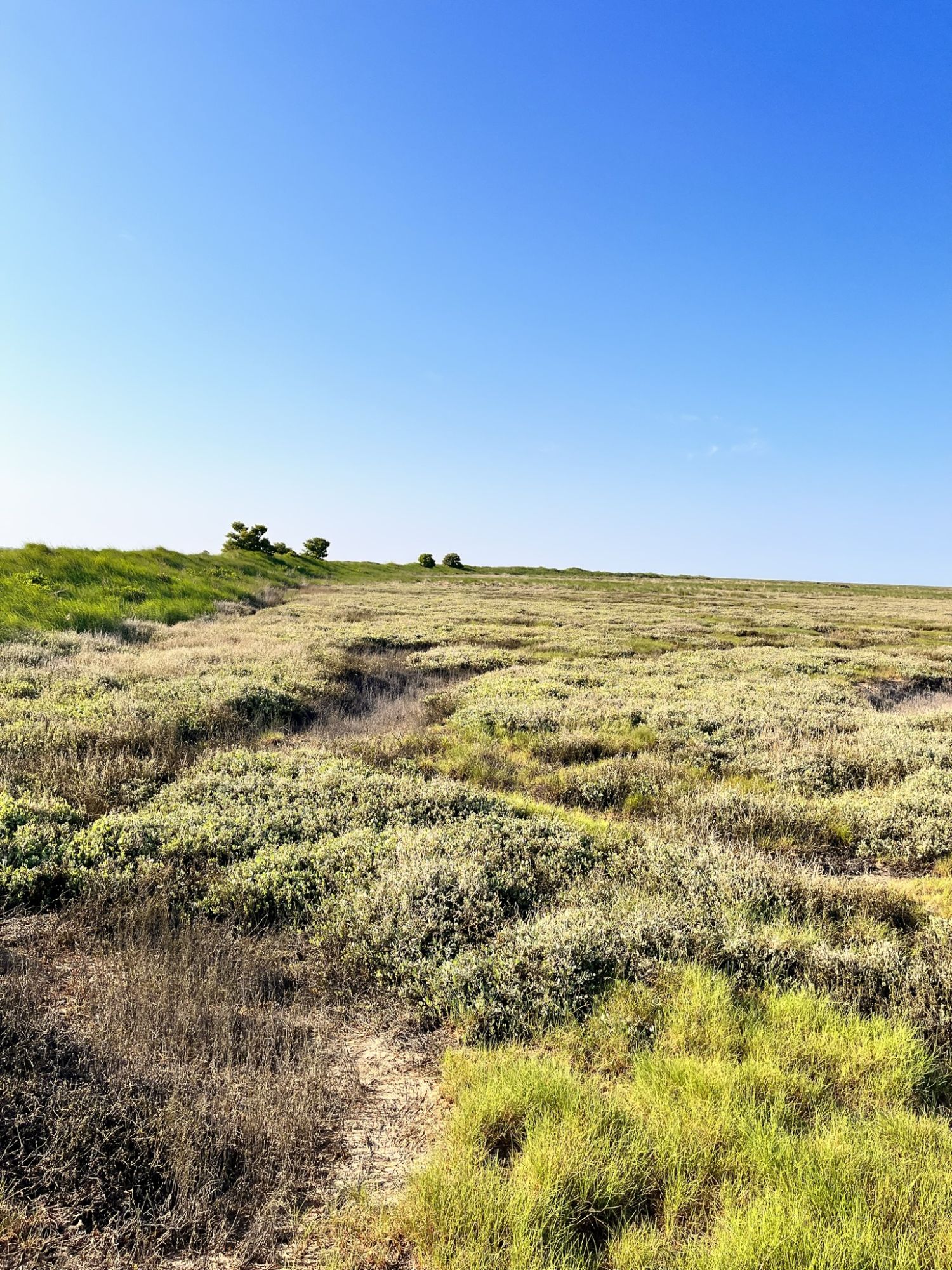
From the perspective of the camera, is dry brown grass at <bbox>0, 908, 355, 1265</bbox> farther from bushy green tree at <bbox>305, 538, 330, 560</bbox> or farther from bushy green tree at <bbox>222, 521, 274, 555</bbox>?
bushy green tree at <bbox>305, 538, 330, 560</bbox>

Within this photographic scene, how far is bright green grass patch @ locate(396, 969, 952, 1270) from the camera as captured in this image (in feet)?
7.82

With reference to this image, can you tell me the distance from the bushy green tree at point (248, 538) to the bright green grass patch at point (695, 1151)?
65384 millimetres

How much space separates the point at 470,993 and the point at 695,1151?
1666 millimetres

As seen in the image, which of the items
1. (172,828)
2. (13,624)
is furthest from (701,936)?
(13,624)

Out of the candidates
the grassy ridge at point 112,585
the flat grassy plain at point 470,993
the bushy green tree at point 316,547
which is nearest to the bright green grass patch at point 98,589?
the grassy ridge at point 112,585

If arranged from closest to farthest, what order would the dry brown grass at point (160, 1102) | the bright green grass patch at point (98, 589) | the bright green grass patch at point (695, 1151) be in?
1. the bright green grass patch at point (695, 1151)
2. the dry brown grass at point (160, 1102)
3. the bright green grass patch at point (98, 589)

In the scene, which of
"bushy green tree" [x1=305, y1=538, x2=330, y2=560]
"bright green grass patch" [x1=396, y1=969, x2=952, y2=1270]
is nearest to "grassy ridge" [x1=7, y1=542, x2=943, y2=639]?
"bright green grass patch" [x1=396, y1=969, x2=952, y2=1270]

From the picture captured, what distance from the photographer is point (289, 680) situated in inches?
522

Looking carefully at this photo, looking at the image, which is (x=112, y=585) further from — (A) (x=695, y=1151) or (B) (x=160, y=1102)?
(A) (x=695, y=1151)

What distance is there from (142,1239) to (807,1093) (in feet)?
10.5

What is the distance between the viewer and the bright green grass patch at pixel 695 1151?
2.38 meters

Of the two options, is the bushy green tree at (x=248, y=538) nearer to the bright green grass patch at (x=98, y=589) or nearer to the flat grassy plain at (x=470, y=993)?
the bright green grass patch at (x=98, y=589)

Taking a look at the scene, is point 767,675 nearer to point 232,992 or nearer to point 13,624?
point 232,992

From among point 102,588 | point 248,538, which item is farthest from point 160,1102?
point 248,538
